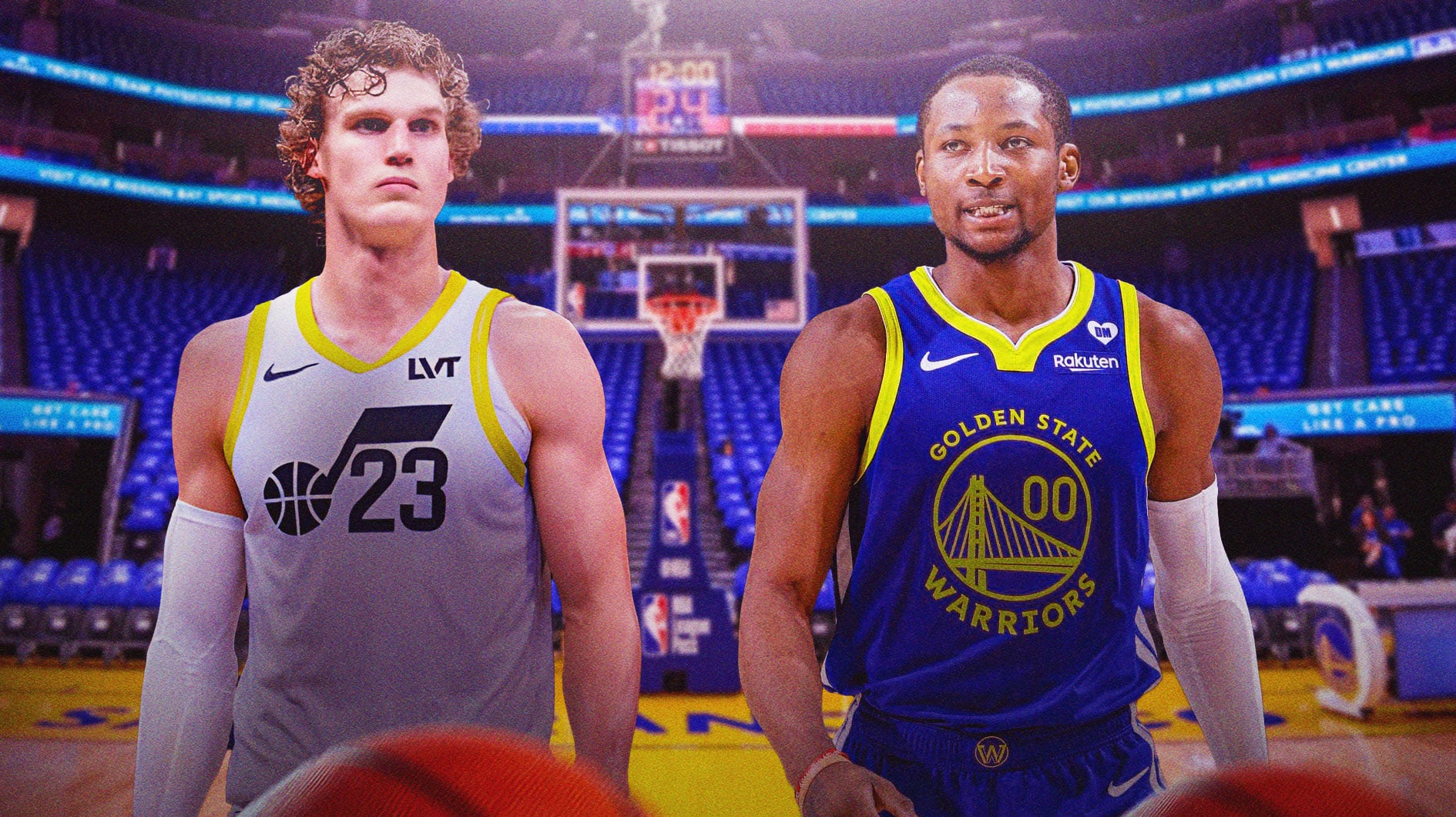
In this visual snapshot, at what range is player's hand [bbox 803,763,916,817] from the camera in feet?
4.18

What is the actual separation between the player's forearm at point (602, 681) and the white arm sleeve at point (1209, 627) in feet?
3.33

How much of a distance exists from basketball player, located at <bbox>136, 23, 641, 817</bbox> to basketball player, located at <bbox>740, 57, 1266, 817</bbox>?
14.9 inches

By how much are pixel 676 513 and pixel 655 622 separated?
87 centimetres

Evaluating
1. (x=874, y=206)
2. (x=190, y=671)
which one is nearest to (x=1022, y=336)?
(x=190, y=671)

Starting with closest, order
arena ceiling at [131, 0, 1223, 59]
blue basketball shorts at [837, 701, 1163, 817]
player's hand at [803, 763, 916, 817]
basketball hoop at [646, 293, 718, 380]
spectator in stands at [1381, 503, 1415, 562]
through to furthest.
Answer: player's hand at [803, 763, 916, 817] → blue basketball shorts at [837, 701, 1163, 817] → basketball hoop at [646, 293, 718, 380] → spectator in stands at [1381, 503, 1415, 562] → arena ceiling at [131, 0, 1223, 59]

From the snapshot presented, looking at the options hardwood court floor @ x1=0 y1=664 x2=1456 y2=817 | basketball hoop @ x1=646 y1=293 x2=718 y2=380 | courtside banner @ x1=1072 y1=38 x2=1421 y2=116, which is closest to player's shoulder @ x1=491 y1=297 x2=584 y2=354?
hardwood court floor @ x1=0 y1=664 x2=1456 y2=817

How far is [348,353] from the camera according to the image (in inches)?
66.2

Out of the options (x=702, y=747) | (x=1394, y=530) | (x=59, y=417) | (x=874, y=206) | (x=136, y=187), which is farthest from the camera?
(x=874, y=206)

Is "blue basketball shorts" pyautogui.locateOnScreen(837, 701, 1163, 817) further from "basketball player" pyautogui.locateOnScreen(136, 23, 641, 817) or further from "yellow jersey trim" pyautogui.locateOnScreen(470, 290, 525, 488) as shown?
"yellow jersey trim" pyautogui.locateOnScreen(470, 290, 525, 488)

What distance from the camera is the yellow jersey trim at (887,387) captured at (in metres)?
1.58

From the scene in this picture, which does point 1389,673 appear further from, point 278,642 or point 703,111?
point 703,111

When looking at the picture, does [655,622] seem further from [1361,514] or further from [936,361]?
[1361,514]

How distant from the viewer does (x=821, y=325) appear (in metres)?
1.66

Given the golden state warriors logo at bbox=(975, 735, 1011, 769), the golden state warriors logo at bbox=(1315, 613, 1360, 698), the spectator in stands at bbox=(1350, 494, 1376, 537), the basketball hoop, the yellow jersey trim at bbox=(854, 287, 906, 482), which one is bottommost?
the golden state warriors logo at bbox=(1315, 613, 1360, 698)
